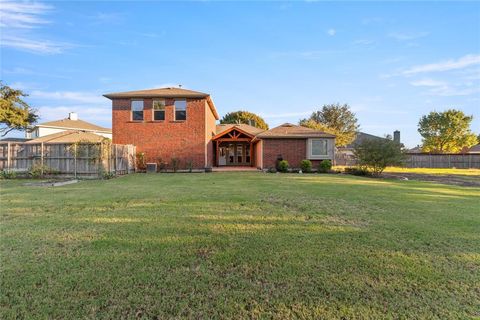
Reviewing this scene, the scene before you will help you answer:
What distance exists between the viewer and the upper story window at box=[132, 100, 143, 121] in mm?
19609

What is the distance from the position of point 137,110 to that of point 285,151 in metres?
12.4

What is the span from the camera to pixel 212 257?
330 centimetres

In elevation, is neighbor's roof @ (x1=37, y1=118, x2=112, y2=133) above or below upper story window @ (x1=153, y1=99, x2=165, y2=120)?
above

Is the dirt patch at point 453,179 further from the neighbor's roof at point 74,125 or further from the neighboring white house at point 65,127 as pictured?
the neighbor's roof at point 74,125

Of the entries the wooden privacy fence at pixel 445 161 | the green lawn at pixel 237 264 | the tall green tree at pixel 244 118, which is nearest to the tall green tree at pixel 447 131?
the wooden privacy fence at pixel 445 161

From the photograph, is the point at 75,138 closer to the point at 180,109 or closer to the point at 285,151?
the point at 180,109

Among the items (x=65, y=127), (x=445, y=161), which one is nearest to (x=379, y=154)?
(x=445, y=161)

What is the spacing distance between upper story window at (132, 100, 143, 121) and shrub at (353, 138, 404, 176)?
16.7 metres

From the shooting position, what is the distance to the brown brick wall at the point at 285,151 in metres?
20.2

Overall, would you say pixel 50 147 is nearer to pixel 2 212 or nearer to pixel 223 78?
pixel 2 212

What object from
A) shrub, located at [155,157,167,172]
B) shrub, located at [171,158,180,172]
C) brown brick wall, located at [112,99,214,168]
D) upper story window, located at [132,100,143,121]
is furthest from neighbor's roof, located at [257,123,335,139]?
upper story window, located at [132,100,143,121]

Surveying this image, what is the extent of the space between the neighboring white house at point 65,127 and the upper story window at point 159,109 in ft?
57.6

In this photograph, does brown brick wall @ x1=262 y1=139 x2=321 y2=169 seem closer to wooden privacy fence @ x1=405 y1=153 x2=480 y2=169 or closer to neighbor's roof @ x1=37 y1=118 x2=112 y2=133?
wooden privacy fence @ x1=405 y1=153 x2=480 y2=169

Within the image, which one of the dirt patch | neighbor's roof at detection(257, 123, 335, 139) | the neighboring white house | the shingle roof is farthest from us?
the neighboring white house
